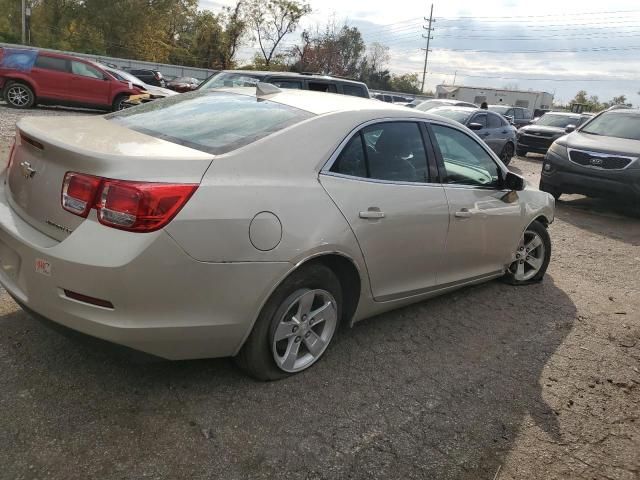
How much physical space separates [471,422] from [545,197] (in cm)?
295

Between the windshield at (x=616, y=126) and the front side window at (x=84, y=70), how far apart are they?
43.1ft

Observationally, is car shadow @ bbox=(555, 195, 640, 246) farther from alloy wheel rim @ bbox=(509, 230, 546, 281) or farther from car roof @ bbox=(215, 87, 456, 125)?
car roof @ bbox=(215, 87, 456, 125)

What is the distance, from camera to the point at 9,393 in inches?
108

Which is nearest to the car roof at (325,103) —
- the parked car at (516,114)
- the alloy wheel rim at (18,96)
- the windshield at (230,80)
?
the windshield at (230,80)

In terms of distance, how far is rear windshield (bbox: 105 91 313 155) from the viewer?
9.61ft

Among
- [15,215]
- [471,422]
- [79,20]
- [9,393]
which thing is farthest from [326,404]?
[79,20]

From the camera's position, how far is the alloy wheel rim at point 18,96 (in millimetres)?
15195

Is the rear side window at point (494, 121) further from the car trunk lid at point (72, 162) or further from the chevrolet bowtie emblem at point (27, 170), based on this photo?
the chevrolet bowtie emblem at point (27, 170)

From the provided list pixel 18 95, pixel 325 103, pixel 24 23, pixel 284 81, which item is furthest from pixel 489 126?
pixel 24 23

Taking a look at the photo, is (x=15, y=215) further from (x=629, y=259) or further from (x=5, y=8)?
(x=5, y=8)

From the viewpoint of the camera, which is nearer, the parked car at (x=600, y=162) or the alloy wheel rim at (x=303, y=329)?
the alloy wheel rim at (x=303, y=329)

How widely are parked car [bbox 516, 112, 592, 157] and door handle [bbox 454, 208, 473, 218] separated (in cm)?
1422

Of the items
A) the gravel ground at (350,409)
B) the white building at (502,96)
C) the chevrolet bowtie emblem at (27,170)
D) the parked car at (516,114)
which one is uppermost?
the white building at (502,96)

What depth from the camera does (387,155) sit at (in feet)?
11.6
